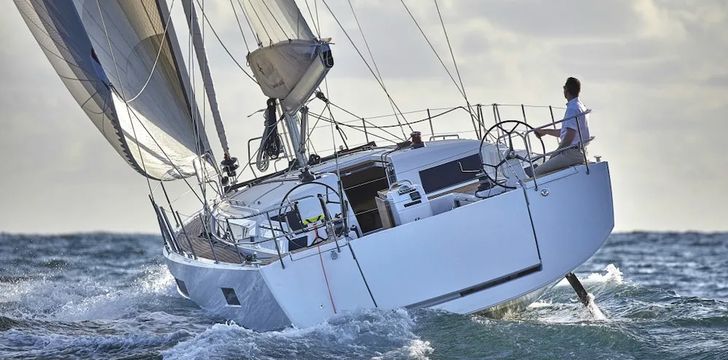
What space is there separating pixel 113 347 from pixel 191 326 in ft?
4.08

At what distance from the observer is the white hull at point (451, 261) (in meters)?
11.0

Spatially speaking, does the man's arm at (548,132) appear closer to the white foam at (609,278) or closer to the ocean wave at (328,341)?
the ocean wave at (328,341)

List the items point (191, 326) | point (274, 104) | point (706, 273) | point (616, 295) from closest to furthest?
point (191, 326)
point (616, 295)
point (274, 104)
point (706, 273)

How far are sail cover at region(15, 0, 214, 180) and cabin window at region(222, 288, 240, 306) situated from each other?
3017mm

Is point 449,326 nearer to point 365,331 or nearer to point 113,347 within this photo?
point 365,331

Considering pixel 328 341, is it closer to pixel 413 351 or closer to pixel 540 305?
pixel 413 351

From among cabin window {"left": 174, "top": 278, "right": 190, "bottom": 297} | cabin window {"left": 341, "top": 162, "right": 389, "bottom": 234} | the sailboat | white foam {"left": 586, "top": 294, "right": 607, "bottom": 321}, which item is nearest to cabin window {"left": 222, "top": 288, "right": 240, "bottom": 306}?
the sailboat

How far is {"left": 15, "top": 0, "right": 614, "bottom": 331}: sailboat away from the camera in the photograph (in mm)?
11086

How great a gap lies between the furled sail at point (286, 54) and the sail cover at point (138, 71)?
52.9 inches

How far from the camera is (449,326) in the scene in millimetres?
10984

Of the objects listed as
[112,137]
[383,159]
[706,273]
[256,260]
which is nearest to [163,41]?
[112,137]

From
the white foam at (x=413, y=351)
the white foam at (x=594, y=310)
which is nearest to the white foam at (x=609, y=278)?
the white foam at (x=594, y=310)

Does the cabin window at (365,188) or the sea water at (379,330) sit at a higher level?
the cabin window at (365,188)

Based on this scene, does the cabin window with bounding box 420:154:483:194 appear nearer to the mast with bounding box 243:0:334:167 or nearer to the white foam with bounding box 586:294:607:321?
the mast with bounding box 243:0:334:167
